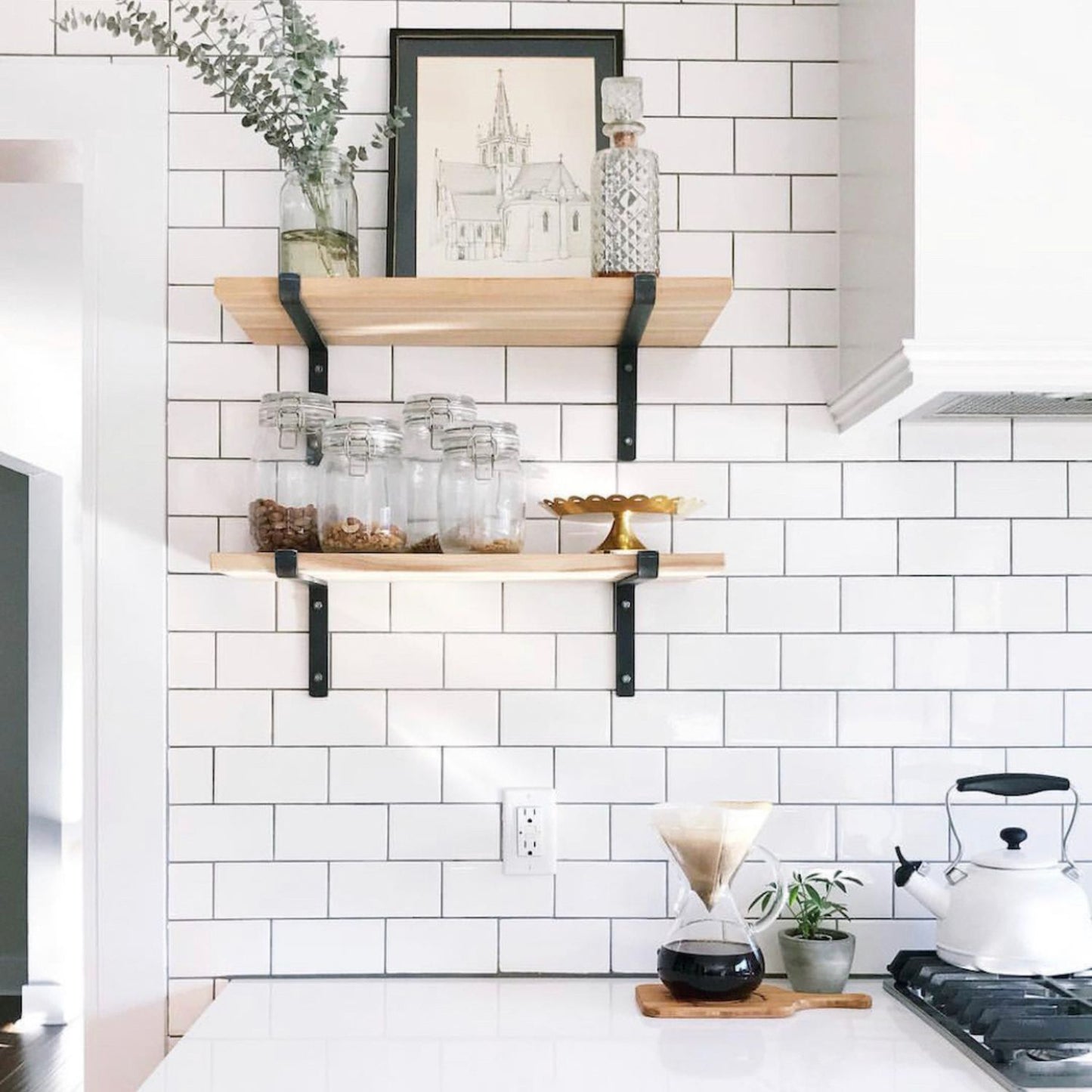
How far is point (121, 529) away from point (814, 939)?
1.15 m

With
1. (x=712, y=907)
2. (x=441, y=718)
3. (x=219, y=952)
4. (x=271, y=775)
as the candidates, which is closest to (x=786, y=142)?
(x=441, y=718)

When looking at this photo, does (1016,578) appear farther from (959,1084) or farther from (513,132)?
(513,132)

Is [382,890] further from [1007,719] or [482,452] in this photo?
[1007,719]

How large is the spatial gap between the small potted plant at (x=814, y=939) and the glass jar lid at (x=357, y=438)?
79 cm

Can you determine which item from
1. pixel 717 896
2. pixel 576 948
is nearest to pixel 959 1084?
pixel 717 896

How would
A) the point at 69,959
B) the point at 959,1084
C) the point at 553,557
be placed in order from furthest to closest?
1. the point at 69,959
2. the point at 553,557
3. the point at 959,1084

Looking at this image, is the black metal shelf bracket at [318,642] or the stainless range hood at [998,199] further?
the black metal shelf bracket at [318,642]

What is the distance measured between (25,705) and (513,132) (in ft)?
16.8

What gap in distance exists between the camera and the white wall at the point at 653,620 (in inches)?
73.9

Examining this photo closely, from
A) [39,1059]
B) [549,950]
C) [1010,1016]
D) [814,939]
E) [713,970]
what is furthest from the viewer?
[39,1059]

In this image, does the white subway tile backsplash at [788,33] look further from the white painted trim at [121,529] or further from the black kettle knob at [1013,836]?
the black kettle knob at [1013,836]

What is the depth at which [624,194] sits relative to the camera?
1.70m

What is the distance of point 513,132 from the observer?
186 centimetres

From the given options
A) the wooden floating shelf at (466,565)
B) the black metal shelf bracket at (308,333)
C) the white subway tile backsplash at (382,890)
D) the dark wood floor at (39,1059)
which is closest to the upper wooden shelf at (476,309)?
the black metal shelf bracket at (308,333)
